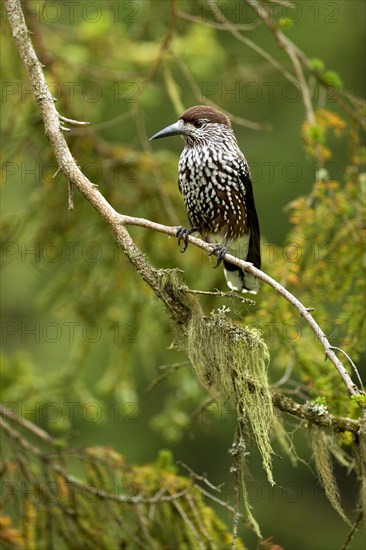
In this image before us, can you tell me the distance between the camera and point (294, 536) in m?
11.8

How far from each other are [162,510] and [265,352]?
48.4 inches

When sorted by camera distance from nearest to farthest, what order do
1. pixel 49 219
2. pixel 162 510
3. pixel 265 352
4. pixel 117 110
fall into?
pixel 265 352
pixel 162 510
pixel 49 219
pixel 117 110

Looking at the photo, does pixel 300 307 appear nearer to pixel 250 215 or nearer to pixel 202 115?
pixel 250 215

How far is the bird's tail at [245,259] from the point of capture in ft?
16.1

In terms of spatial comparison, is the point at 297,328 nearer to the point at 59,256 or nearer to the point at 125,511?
the point at 125,511

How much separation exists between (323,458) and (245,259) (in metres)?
2.05

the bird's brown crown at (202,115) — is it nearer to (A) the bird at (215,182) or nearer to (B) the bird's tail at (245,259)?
(A) the bird at (215,182)

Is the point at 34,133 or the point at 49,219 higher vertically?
the point at 34,133

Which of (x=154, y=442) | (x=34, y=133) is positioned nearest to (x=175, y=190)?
(x=34, y=133)

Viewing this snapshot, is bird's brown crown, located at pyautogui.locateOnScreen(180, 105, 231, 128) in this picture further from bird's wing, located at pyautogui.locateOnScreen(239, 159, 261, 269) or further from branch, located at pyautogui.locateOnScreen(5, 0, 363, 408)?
branch, located at pyautogui.locateOnScreen(5, 0, 363, 408)

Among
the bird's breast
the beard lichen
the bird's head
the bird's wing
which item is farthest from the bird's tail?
the beard lichen

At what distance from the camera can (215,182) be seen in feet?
15.7

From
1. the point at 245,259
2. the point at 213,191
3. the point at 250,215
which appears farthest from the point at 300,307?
the point at 245,259

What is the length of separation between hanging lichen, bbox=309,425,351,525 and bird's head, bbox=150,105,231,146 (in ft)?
7.03
